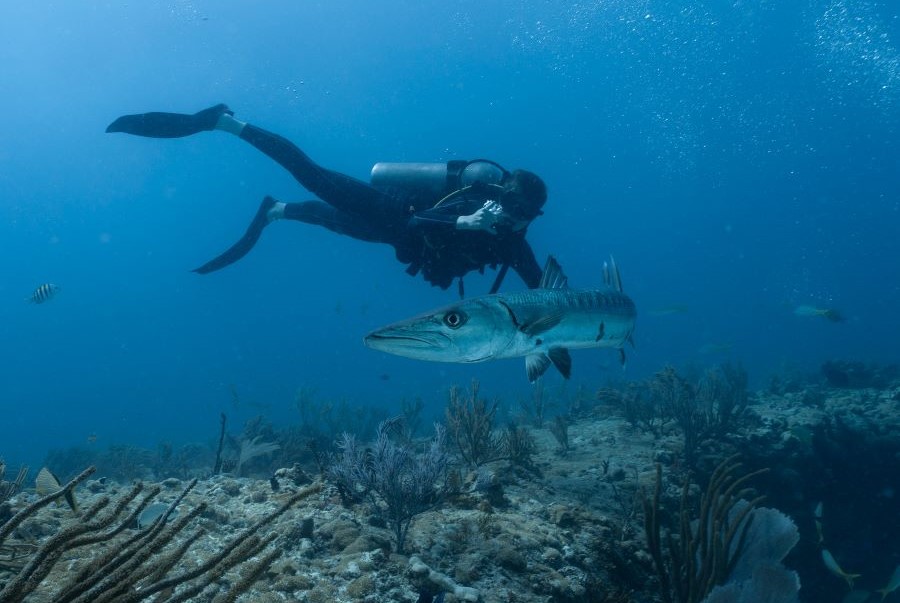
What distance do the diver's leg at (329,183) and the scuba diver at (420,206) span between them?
0.06ft

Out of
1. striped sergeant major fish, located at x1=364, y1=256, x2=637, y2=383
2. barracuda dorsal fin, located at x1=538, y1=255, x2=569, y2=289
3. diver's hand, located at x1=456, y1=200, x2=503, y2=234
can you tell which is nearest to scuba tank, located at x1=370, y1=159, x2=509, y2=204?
diver's hand, located at x1=456, y1=200, x2=503, y2=234

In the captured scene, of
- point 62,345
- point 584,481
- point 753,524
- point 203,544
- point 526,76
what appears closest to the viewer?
point 203,544

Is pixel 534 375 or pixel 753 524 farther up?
pixel 534 375

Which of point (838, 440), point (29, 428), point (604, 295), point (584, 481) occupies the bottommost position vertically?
point (29, 428)

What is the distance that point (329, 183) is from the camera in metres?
9.30

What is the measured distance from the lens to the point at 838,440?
8.33m

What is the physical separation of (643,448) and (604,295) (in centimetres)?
487

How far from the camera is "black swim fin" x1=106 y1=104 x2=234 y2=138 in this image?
9648 mm

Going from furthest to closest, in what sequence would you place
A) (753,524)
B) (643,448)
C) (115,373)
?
(115,373) < (643,448) < (753,524)

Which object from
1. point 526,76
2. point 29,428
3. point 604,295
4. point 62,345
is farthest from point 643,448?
point 62,345

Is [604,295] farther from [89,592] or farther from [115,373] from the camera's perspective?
[115,373]

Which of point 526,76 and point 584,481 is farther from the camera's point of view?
point 526,76

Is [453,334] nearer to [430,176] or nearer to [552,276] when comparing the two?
[552,276]

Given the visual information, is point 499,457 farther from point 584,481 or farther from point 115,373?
point 115,373
